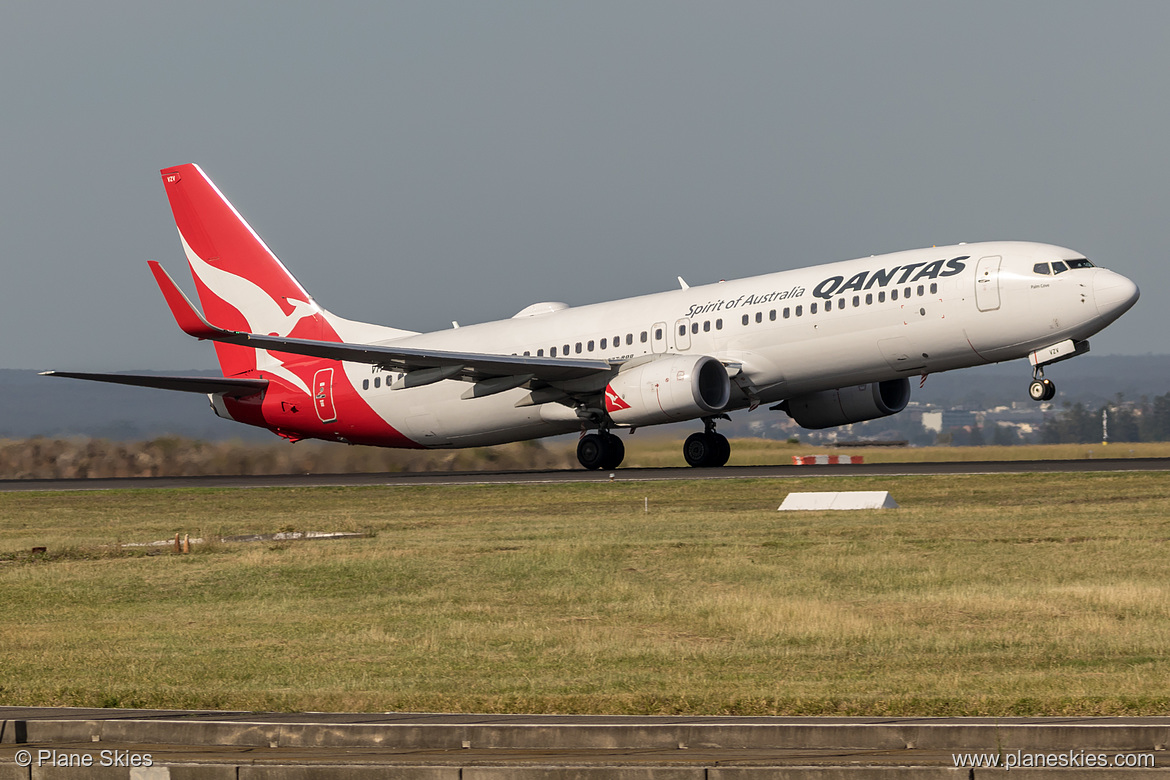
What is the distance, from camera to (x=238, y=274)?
4272 centimetres

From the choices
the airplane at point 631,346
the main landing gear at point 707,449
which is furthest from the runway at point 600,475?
the airplane at point 631,346

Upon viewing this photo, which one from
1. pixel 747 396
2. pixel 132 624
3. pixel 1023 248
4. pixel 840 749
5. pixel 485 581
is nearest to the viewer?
pixel 840 749

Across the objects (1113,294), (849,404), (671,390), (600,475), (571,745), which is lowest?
(571,745)

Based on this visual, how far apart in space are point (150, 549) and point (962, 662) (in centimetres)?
1586

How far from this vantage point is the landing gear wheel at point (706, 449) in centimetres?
3784

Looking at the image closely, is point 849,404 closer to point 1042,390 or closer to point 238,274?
point 1042,390

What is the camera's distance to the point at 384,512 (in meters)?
29.3

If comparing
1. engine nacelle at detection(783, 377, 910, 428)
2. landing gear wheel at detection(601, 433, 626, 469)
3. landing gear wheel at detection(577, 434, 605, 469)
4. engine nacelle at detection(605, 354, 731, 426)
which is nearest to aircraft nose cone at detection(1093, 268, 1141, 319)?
engine nacelle at detection(783, 377, 910, 428)

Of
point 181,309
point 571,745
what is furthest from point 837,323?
point 571,745

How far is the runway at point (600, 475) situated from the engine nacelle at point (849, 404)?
1.44m

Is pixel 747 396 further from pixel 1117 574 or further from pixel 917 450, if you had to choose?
pixel 1117 574

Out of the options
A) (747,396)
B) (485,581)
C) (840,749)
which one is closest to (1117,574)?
(485,581)

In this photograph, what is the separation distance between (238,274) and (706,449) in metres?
15.8

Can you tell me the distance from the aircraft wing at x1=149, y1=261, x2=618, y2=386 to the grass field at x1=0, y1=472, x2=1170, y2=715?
7.28 m
